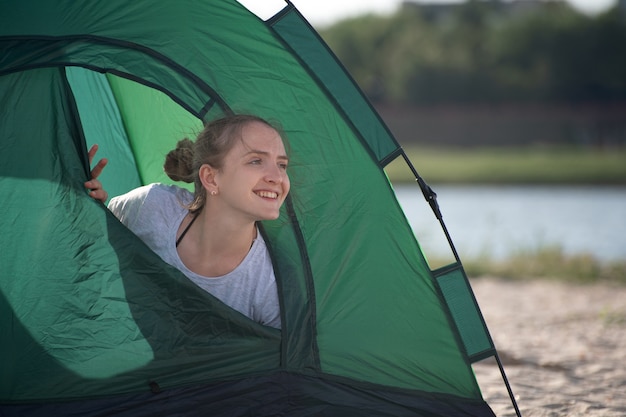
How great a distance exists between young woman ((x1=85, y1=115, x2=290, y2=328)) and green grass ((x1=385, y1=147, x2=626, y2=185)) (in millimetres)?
19241

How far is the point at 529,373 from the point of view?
424 centimetres

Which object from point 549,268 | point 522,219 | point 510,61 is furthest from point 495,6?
point 549,268

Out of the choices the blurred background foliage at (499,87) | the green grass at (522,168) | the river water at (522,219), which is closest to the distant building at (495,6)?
the blurred background foliage at (499,87)

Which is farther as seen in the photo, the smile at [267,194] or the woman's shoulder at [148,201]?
the woman's shoulder at [148,201]

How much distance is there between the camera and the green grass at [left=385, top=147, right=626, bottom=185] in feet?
78.6

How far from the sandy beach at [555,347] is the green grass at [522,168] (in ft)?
49.4

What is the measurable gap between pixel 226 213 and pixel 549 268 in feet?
19.8

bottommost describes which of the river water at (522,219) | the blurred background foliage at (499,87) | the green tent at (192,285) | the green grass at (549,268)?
the green tent at (192,285)

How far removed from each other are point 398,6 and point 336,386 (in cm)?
5386

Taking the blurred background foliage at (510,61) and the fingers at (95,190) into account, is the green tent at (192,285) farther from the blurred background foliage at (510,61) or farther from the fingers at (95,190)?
the blurred background foliage at (510,61)

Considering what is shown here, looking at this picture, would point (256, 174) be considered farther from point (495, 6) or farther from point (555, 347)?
point (495, 6)

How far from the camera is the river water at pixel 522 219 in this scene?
1111 centimetres

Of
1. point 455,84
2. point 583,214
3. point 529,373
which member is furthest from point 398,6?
point 529,373

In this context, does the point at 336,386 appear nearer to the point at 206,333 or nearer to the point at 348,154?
the point at 206,333
